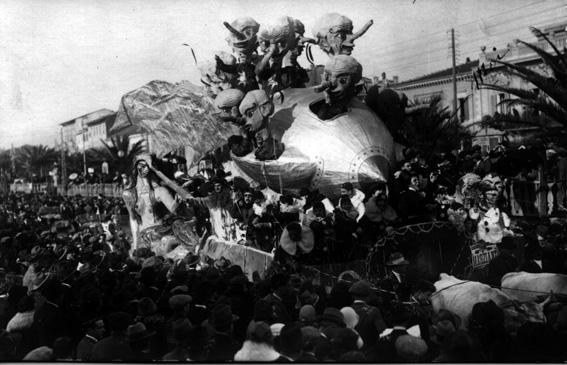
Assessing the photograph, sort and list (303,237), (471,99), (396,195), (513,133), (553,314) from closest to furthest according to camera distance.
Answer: (553,314)
(303,237)
(396,195)
(513,133)
(471,99)

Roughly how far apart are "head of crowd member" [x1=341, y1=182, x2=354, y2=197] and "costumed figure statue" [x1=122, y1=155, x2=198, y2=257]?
312 cm

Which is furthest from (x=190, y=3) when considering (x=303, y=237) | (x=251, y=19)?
(x=303, y=237)

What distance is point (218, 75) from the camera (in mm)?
9750

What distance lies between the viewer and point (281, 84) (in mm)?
9047

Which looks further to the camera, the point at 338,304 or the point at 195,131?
the point at 195,131

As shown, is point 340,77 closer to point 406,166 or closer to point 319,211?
point 406,166

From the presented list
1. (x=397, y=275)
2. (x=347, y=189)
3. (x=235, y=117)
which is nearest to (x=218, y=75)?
(x=235, y=117)

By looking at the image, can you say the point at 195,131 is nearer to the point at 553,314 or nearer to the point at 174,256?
the point at 174,256

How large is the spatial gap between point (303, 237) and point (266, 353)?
1.86 meters

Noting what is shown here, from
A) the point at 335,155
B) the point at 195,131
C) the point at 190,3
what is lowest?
the point at 335,155

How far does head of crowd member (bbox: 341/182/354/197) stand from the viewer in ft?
24.1

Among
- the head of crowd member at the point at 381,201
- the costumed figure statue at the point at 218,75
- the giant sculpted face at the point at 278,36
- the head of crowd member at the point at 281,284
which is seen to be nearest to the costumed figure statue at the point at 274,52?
the giant sculpted face at the point at 278,36

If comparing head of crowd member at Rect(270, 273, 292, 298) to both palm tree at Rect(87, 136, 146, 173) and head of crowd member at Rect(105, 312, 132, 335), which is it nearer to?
head of crowd member at Rect(105, 312, 132, 335)

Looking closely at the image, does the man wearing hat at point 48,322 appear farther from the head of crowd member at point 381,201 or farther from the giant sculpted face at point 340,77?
the giant sculpted face at point 340,77
